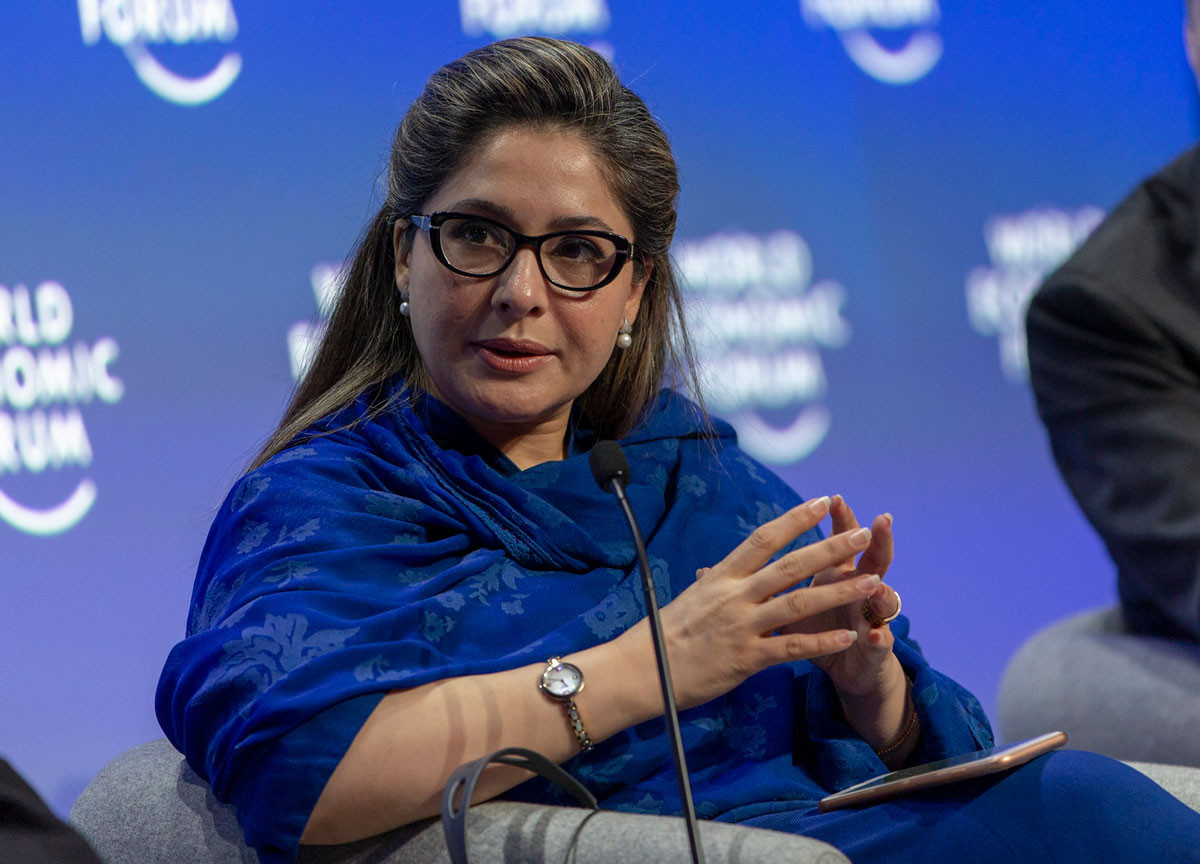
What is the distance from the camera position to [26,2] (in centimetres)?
245

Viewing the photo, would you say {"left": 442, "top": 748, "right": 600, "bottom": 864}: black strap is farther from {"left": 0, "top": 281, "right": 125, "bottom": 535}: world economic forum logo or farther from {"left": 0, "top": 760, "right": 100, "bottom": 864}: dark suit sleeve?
{"left": 0, "top": 281, "right": 125, "bottom": 535}: world economic forum logo

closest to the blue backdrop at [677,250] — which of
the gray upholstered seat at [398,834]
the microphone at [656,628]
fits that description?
the gray upholstered seat at [398,834]

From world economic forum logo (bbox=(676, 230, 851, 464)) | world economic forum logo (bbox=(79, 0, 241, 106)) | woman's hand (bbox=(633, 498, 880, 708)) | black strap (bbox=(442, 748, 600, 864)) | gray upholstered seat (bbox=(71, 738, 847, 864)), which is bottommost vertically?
gray upholstered seat (bbox=(71, 738, 847, 864))

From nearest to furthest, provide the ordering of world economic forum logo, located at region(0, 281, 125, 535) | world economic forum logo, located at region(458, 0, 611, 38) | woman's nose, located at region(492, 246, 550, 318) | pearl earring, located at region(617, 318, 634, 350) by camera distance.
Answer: woman's nose, located at region(492, 246, 550, 318) → pearl earring, located at region(617, 318, 634, 350) → world economic forum logo, located at region(0, 281, 125, 535) → world economic forum logo, located at region(458, 0, 611, 38)

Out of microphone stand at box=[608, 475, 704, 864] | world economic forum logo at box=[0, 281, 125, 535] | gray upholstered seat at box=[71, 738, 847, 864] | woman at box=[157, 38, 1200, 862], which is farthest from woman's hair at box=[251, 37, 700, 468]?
world economic forum logo at box=[0, 281, 125, 535]

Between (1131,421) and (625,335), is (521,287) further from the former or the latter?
(1131,421)

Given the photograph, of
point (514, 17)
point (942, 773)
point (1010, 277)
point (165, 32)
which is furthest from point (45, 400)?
point (1010, 277)

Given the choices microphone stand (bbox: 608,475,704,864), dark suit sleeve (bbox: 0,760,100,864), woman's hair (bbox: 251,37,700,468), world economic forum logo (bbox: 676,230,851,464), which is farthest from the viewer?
world economic forum logo (bbox: 676,230,851,464)

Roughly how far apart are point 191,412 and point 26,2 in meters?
0.85

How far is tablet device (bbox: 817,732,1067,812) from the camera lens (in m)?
1.34

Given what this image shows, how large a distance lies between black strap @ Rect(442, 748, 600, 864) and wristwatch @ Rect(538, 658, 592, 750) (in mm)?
53

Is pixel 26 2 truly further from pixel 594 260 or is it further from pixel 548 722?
pixel 548 722

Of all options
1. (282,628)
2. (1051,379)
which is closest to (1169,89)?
(1051,379)

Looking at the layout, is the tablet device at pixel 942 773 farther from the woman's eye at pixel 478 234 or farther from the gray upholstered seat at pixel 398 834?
the woman's eye at pixel 478 234
